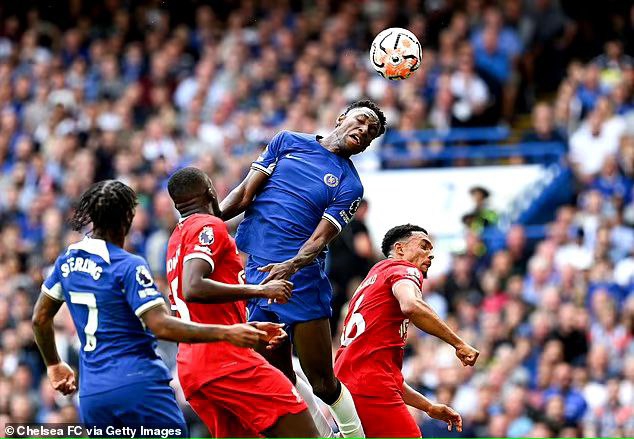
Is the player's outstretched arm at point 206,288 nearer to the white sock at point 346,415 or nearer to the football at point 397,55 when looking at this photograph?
the white sock at point 346,415

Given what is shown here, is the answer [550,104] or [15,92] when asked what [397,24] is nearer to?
[550,104]

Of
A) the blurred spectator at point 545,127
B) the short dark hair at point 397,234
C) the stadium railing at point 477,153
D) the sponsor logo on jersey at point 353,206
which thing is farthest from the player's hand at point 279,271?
the blurred spectator at point 545,127

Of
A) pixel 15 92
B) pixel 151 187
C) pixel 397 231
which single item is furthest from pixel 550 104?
pixel 397 231

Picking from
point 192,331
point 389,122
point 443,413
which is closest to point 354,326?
point 443,413

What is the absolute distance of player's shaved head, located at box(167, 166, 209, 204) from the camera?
855cm

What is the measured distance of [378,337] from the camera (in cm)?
943

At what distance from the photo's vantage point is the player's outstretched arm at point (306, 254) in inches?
358

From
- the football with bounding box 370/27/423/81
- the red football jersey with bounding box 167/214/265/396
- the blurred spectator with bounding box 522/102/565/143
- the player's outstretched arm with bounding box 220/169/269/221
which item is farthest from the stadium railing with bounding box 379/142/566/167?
the red football jersey with bounding box 167/214/265/396

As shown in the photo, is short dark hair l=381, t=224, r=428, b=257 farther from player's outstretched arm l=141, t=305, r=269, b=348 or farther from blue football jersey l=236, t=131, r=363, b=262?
player's outstretched arm l=141, t=305, r=269, b=348

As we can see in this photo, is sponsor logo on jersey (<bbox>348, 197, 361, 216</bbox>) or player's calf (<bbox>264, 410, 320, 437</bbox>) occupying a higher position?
sponsor logo on jersey (<bbox>348, 197, 361, 216</bbox>)

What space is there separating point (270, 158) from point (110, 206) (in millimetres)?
2127

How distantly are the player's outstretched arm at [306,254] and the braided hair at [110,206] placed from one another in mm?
1424

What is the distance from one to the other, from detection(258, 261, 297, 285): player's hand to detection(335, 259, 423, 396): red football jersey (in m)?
0.66

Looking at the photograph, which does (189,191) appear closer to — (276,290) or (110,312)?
(276,290)
